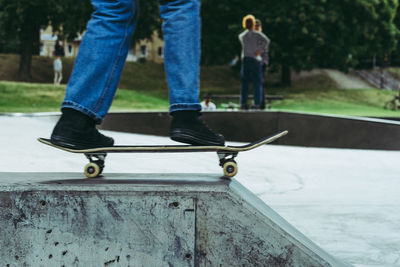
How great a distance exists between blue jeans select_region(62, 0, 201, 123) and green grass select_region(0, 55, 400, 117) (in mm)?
19213

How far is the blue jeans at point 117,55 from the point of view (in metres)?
2.94

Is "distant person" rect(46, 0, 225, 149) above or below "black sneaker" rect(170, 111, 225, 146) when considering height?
above

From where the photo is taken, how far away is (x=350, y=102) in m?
34.1

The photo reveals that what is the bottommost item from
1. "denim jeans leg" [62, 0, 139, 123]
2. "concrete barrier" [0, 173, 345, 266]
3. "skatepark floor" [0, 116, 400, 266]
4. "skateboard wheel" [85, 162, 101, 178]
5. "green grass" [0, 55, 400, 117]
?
"green grass" [0, 55, 400, 117]

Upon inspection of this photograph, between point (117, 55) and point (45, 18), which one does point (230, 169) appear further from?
point (45, 18)

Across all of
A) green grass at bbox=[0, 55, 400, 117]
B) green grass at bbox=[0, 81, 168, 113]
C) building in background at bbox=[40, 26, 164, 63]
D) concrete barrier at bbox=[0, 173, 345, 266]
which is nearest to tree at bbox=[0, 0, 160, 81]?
green grass at bbox=[0, 55, 400, 117]

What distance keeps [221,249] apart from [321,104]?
99.7 ft

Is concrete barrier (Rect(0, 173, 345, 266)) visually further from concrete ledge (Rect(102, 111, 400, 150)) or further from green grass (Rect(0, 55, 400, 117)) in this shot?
green grass (Rect(0, 55, 400, 117))

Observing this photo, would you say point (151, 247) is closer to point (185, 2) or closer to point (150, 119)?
point (185, 2)

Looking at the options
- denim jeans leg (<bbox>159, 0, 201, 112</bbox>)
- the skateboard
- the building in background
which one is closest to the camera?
the skateboard

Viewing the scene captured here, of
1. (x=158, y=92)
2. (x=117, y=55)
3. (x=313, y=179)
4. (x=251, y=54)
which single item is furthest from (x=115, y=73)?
(x=158, y=92)

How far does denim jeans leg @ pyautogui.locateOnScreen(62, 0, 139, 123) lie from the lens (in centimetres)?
293

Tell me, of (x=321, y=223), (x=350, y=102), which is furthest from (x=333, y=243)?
(x=350, y=102)

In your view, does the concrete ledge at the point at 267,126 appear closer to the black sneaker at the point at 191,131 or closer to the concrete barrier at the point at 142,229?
the black sneaker at the point at 191,131
